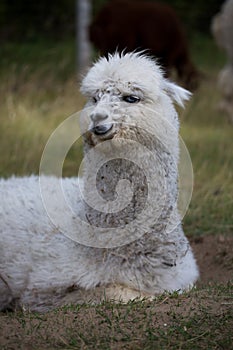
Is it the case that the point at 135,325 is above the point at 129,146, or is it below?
below

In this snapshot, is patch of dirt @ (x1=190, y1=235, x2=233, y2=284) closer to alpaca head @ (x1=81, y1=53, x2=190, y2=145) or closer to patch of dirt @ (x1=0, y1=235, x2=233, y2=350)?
patch of dirt @ (x1=0, y1=235, x2=233, y2=350)

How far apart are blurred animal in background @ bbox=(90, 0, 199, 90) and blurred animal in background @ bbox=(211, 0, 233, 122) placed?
618 mm

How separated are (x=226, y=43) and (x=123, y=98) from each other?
766 cm

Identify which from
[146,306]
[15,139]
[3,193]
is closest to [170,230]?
[146,306]

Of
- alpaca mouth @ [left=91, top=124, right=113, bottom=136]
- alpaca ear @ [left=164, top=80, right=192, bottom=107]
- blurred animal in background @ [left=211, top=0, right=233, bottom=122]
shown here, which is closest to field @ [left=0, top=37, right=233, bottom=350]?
blurred animal in background @ [left=211, top=0, right=233, bottom=122]

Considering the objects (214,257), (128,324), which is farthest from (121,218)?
(214,257)

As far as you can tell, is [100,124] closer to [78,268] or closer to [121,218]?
[121,218]

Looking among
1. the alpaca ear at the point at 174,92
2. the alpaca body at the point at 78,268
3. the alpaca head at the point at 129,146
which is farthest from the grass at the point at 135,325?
the alpaca ear at the point at 174,92

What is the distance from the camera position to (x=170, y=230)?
483 centimetres

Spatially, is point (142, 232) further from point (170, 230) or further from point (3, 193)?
point (3, 193)

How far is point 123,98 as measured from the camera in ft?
15.2

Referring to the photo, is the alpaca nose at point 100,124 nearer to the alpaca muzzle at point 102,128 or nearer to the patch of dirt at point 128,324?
the alpaca muzzle at point 102,128

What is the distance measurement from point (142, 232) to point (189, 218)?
2170mm

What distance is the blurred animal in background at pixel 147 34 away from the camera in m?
12.5
